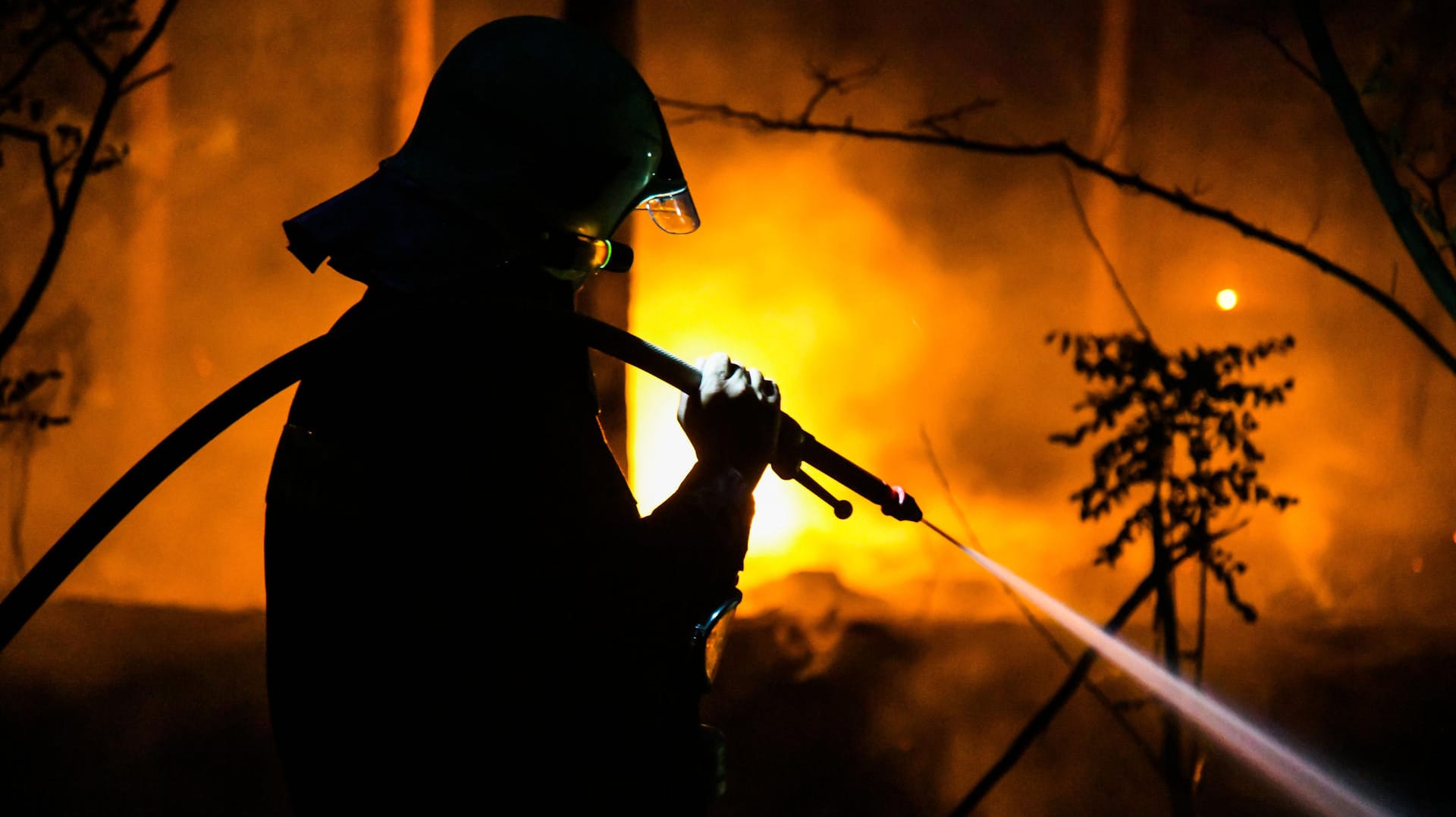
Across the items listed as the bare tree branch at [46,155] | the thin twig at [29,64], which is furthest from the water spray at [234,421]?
the thin twig at [29,64]

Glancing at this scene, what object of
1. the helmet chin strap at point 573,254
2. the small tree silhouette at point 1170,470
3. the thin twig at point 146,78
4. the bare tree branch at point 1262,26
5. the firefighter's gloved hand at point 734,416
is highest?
the bare tree branch at point 1262,26

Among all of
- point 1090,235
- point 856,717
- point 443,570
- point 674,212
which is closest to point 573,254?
point 443,570

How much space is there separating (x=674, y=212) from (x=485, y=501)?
117 centimetres

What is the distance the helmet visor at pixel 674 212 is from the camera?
7.91 ft

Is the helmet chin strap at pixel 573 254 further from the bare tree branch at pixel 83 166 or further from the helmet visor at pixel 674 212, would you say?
the bare tree branch at pixel 83 166

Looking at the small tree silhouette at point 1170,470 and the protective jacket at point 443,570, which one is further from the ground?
the small tree silhouette at point 1170,470

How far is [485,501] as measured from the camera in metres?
1.55

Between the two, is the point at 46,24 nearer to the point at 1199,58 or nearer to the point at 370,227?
the point at 370,227

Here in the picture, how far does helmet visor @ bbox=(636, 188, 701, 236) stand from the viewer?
7.91ft

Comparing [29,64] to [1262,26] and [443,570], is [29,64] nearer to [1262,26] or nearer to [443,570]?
[443,570]

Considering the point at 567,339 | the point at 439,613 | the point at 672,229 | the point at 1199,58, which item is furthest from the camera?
the point at 1199,58

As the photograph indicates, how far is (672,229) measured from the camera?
252 centimetres

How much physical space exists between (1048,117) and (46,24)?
4940mm

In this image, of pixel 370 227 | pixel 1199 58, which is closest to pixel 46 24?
pixel 370 227
